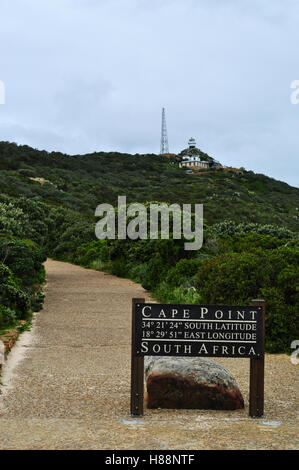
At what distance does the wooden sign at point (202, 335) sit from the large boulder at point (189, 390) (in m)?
0.29

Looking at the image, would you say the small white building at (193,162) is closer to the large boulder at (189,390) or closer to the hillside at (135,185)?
the hillside at (135,185)

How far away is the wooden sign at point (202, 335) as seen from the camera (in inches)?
198

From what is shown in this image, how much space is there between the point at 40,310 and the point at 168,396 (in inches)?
269

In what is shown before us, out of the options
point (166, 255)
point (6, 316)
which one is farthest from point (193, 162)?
point (6, 316)

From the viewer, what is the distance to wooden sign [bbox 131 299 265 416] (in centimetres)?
503

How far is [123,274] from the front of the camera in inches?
763

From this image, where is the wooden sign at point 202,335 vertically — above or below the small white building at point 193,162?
below

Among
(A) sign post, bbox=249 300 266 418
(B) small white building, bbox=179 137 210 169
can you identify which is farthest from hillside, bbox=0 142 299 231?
(A) sign post, bbox=249 300 266 418

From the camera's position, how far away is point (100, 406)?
5305 mm

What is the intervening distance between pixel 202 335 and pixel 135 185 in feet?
199

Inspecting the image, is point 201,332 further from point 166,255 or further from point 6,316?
point 166,255

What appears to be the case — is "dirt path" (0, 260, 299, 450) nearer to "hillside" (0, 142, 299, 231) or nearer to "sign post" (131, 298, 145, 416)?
"sign post" (131, 298, 145, 416)

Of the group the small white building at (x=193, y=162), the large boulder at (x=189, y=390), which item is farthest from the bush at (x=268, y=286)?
the small white building at (x=193, y=162)
